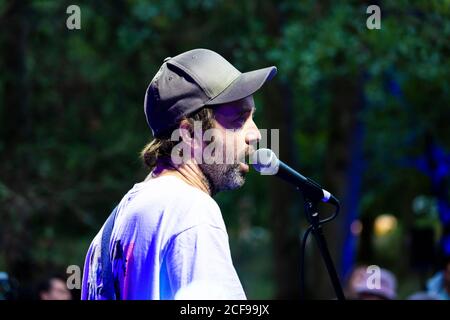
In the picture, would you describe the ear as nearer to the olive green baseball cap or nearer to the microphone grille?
the olive green baseball cap

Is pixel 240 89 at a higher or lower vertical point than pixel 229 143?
higher

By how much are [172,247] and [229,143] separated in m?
0.39

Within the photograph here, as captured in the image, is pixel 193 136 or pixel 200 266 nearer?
pixel 200 266

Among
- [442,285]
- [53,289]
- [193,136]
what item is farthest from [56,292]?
[193,136]

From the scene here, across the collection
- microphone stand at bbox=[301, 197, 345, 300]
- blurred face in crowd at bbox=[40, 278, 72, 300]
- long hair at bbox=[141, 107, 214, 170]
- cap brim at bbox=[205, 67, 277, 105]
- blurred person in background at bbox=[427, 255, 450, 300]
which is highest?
cap brim at bbox=[205, 67, 277, 105]

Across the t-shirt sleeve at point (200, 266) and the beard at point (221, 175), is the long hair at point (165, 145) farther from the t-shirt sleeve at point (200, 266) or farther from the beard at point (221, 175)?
the t-shirt sleeve at point (200, 266)

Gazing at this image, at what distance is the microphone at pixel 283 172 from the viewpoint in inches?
98.7

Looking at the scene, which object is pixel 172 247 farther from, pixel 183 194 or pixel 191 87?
pixel 191 87

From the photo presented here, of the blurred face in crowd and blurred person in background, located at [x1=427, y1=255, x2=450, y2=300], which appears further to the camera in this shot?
blurred person in background, located at [x1=427, y1=255, x2=450, y2=300]

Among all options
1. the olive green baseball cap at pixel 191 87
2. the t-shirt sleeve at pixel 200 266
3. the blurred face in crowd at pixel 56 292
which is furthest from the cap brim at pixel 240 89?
the blurred face in crowd at pixel 56 292

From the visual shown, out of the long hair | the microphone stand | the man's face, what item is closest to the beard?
the man's face

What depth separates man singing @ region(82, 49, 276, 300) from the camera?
81.7 inches

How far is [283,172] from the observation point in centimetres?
269
